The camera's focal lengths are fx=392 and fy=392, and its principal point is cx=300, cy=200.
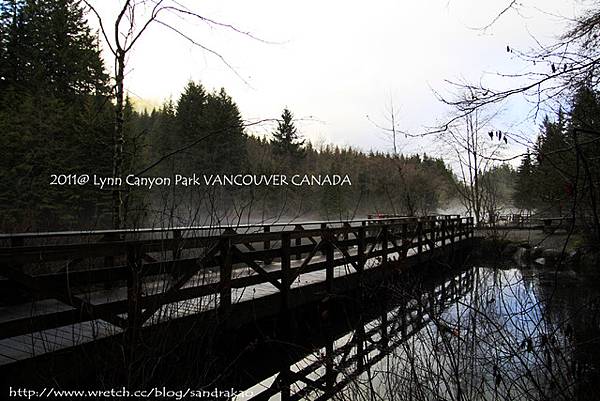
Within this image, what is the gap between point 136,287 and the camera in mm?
2566

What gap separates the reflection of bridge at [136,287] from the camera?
8.66 feet

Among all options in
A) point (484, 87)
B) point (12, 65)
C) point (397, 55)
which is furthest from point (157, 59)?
point (12, 65)

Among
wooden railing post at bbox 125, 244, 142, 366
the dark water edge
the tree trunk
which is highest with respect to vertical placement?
the tree trunk

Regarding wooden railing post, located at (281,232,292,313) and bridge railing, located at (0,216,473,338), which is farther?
wooden railing post, located at (281,232,292,313)

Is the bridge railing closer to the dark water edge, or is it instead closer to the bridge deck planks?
the bridge deck planks

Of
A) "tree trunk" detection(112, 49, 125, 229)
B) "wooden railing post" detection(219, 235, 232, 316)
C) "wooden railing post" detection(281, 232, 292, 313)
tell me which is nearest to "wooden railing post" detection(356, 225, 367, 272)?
"wooden railing post" detection(281, 232, 292, 313)

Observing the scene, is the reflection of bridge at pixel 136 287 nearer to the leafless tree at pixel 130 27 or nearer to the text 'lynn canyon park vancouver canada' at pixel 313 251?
the text 'lynn canyon park vancouver canada' at pixel 313 251

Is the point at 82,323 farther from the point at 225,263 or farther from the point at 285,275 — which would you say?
the point at 285,275

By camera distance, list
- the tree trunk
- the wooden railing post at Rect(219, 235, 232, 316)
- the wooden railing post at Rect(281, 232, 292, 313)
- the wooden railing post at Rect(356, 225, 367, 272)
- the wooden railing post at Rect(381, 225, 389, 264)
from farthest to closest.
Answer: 1. the wooden railing post at Rect(381, 225, 389, 264)
2. the wooden railing post at Rect(356, 225, 367, 272)
3. the wooden railing post at Rect(281, 232, 292, 313)
4. the tree trunk
5. the wooden railing post at Rect(219, 235, 232, 316)

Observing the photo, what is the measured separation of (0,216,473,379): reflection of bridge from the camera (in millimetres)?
2639

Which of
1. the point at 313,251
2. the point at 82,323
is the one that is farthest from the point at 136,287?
the point at 313,251

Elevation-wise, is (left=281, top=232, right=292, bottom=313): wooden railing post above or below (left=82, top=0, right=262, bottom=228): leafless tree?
below

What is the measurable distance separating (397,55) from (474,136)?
3.55 meters

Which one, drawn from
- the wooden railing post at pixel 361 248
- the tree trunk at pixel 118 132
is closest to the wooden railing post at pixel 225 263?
the tree trunk at pixel 118 132
